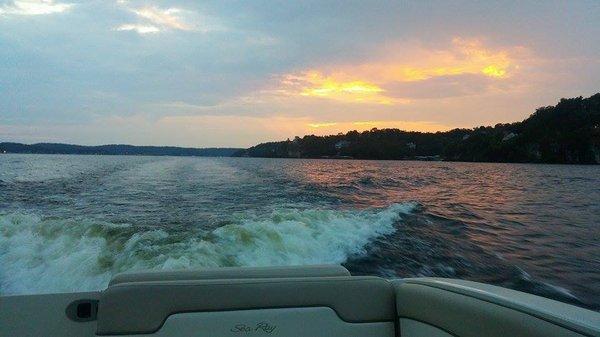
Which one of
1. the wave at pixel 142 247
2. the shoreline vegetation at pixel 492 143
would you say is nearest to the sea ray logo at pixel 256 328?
the wave at pixel 142 247

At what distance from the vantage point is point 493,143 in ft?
306

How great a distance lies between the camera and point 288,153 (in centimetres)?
10612

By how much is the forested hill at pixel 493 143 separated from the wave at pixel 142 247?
8975cm

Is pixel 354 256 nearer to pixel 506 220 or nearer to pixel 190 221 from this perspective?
pixel 190 221

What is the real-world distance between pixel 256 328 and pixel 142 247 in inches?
166

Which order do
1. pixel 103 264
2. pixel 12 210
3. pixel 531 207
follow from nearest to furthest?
pixel 103 264 → pixel 12 210 → pixel 531 207

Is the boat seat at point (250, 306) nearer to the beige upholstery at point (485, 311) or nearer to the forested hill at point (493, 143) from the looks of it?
the beige upholstery at point (485, 311)

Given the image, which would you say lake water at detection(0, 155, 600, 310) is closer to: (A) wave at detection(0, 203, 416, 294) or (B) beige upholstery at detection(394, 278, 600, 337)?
(A) wave at detection(0, 203, 416, 294)

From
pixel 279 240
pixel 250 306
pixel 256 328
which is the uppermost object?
pixel 250 306

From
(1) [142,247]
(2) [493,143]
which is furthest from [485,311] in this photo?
(2) [493,143]

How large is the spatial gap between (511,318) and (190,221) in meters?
7.05

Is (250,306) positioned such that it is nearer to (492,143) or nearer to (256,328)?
(256,328)

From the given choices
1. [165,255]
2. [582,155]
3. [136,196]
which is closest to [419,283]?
[165,255]

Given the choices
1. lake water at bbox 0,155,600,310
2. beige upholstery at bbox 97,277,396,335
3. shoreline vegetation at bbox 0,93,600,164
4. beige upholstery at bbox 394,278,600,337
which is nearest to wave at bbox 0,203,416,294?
lake water at bbox 0,155,600,310
